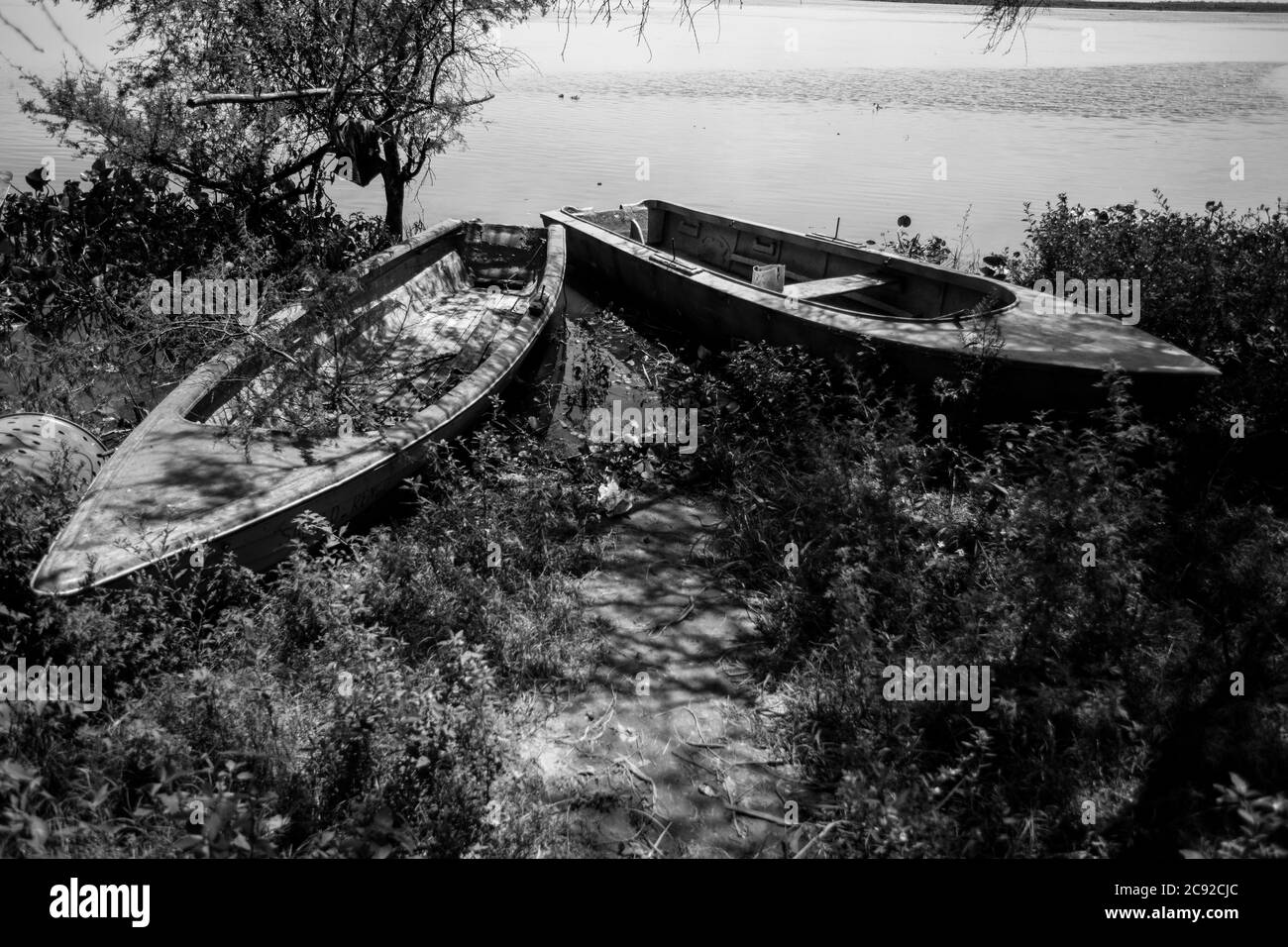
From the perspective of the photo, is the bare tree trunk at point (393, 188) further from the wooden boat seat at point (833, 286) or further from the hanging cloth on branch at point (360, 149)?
the wooden boat seat at point (833, 286)

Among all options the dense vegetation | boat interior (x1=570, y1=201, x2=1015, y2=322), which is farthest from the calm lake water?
the dense vegetation

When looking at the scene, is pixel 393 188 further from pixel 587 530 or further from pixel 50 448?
pixel 587 530

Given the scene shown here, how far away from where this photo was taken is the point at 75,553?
4.29m

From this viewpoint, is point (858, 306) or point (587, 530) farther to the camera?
point (858, 306)

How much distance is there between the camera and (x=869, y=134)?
64.4 ft

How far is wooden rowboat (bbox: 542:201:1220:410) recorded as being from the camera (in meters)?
6.46

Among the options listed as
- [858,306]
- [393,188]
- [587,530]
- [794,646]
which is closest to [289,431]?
[587,530]

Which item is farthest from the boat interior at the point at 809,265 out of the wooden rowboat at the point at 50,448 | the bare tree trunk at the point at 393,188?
the wooden rowboat at the point at 50,448

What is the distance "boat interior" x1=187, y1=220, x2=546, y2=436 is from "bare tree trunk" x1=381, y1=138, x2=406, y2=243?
1514 mm

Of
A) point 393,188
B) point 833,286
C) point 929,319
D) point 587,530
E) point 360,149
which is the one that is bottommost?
point 587,530

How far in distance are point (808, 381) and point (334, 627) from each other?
15.4ft

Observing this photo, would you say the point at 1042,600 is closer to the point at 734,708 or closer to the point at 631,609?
the point at 734,708

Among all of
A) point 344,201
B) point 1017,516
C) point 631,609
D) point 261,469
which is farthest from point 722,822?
point 344,201

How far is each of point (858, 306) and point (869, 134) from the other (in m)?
12.2
